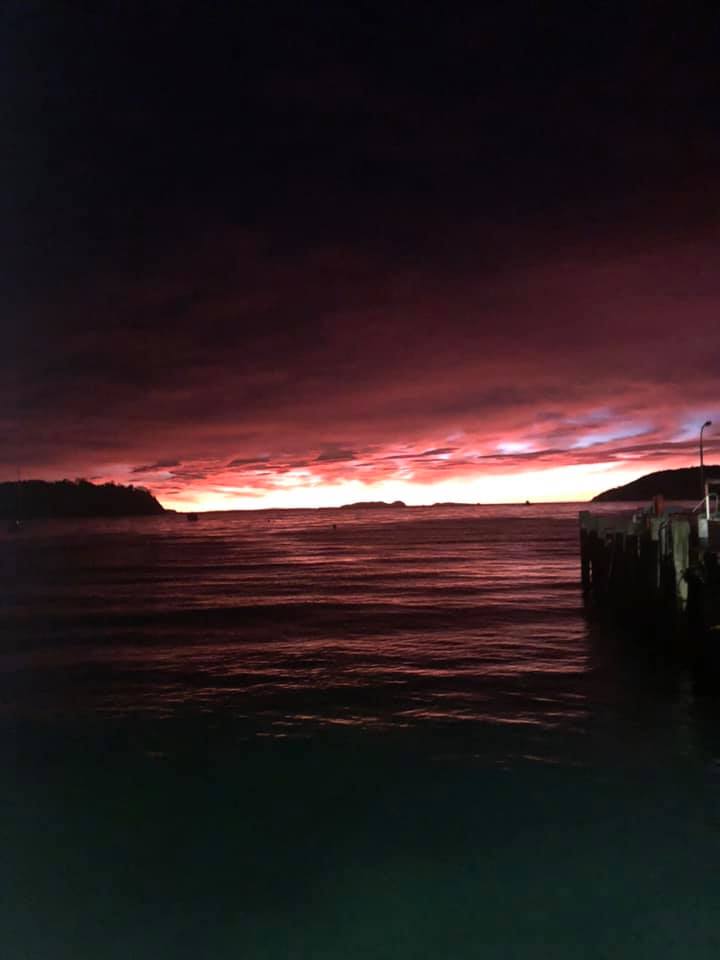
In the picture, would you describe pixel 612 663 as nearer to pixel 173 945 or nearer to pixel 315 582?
pixel 173 945

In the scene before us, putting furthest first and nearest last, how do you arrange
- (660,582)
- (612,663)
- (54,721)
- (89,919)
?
(660,582)
(612,663)
(54,721)
(89,919)

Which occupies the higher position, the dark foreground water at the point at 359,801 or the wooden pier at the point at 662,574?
the wooden pier at the point at 662,574

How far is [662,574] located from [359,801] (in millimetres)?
16801

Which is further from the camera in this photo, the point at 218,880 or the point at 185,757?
the point at 185,757

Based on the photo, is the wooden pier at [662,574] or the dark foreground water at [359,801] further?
the wooden pier at [662,574]

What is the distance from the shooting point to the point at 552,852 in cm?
899

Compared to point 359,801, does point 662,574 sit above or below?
above

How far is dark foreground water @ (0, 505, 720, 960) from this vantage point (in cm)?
775

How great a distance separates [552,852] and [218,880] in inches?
175

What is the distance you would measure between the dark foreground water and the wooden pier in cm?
152

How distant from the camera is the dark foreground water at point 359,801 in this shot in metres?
7.75

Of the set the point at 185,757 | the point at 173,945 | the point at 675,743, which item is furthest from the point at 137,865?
the point at 675,743

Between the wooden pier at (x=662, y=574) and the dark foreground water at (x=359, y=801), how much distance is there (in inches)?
59.8

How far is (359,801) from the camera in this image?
35.3ft
